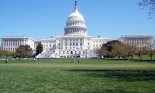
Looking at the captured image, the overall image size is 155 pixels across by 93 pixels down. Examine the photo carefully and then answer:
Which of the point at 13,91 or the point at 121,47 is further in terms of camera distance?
the point at 121,47

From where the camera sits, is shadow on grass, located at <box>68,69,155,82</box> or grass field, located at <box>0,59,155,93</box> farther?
shadow on grass, located at <box>68,69,155,82</box>

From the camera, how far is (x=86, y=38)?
199 m

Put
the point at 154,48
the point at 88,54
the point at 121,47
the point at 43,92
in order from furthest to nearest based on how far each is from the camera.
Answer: the point at 88,54 → the point at 121,47 → the point at 154,48 → the point at 43,92

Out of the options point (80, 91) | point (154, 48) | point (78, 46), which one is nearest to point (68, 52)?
point (78, 46)

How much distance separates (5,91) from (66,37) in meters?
180

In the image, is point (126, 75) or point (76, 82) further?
point (126, 75)

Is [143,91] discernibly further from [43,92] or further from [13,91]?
[13,91]

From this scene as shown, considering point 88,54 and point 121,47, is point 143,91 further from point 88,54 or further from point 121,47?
point 88,54

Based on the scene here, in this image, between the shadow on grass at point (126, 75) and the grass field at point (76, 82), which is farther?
the shadow on grass at point (126, 75)

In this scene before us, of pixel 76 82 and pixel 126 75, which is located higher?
pixel 126 75

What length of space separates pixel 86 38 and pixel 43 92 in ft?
598

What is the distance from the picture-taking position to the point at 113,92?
17.0 m

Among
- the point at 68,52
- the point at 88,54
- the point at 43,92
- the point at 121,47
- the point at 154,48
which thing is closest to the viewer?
the point at 43,92

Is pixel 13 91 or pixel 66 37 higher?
pixel 66 37
